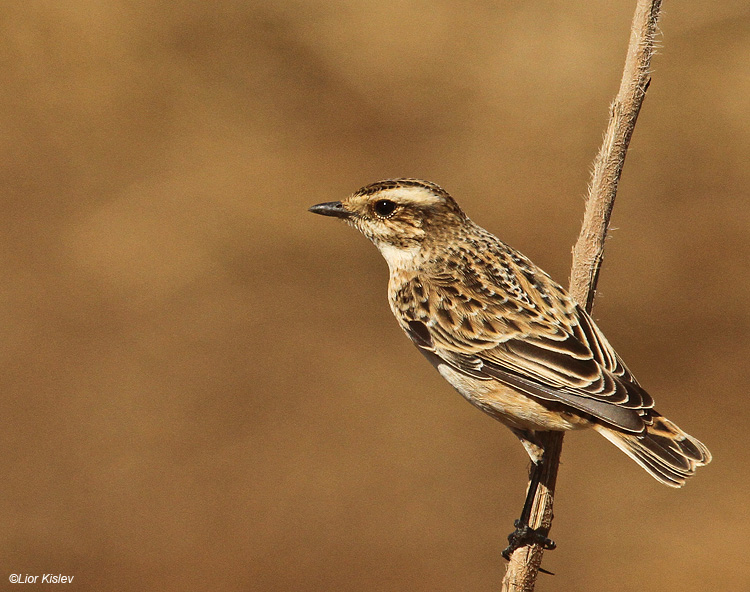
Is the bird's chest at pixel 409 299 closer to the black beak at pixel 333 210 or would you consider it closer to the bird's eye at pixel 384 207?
the bird's eye at pixel 384 207

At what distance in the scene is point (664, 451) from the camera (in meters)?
4.82

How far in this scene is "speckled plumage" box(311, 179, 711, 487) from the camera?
489 centimetres

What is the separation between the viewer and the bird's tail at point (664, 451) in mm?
4727

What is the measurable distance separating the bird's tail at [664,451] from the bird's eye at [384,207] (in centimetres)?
202

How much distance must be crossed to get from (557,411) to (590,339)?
0.57 meters

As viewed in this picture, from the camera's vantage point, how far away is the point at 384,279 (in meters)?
14.2

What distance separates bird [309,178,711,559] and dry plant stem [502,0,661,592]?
0.08 meters

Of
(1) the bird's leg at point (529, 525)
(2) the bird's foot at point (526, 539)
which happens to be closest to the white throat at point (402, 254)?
(1) the bird's leg at point (529, 525)

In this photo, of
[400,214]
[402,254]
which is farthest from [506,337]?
[400,214]

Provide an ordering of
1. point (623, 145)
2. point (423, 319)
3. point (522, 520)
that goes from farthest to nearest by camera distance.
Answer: point (423, 319)
point (522, 520)
point (623, 145)

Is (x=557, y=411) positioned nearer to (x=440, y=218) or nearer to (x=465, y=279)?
(x=465, y=279)

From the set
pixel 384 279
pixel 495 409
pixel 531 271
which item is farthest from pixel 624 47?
pixel 495 409

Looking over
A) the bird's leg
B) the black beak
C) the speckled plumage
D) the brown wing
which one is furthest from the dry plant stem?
the black beak

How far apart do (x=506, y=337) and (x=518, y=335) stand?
0.26 ft
